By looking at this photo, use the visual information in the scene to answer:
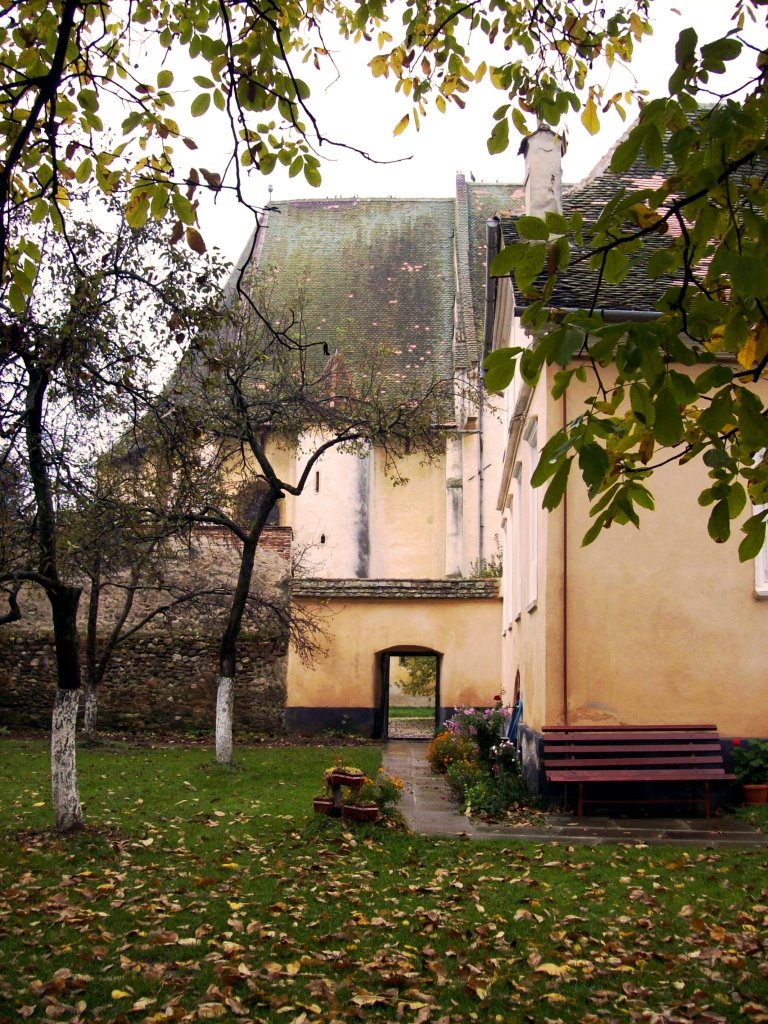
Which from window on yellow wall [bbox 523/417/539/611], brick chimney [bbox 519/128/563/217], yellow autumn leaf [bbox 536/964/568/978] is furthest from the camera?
brick chimney [bbox 519/128/563/217]

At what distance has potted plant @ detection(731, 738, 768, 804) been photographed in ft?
35.6

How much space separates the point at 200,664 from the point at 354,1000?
17.3 metres

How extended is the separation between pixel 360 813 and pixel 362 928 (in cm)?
323

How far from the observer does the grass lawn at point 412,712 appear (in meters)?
36.0

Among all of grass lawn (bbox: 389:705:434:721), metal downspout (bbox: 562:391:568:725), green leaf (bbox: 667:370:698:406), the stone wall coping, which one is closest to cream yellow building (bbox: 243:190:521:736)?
the stone wall coping

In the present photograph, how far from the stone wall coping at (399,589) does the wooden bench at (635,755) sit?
1115 centimetres

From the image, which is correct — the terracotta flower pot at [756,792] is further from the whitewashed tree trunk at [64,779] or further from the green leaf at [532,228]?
the green leaf at [532,228]

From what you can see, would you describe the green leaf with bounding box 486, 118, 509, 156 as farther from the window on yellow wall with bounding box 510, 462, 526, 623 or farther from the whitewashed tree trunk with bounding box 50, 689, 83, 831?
the window on yellow wall with bounding box 510, 462, 526, 623

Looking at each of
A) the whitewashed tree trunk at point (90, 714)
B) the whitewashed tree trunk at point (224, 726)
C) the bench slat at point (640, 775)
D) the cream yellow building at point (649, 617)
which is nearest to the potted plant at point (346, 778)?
the bench slat at point (640, 775)

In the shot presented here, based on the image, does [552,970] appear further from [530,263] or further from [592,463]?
[530,263]

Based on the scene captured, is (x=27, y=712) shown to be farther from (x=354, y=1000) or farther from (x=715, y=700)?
(x=354, y=1000)

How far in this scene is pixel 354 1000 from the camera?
4.80 m

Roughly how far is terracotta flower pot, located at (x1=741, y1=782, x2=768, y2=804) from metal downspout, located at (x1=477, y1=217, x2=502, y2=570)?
16.8ft

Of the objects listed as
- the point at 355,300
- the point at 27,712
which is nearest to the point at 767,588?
the point at 27,712
